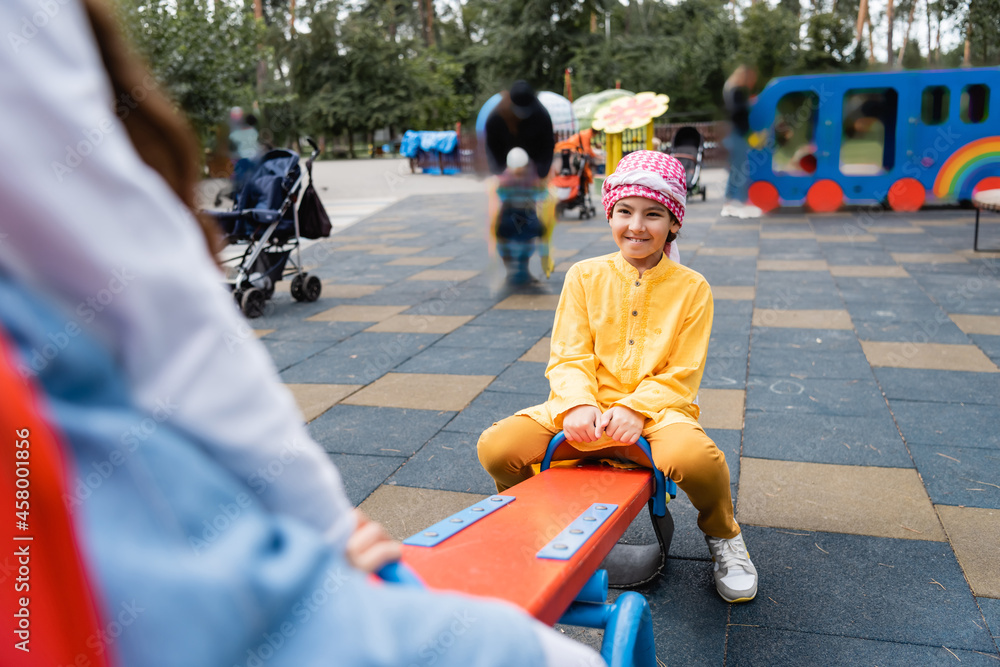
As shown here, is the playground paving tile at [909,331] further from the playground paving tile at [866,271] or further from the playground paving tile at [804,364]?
the playground paving tile at [866,271]

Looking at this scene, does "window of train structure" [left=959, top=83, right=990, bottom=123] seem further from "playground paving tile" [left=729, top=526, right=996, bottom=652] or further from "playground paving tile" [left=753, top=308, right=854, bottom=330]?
"playground paving tile" [left=729, top=526, right=996, bottom=652]

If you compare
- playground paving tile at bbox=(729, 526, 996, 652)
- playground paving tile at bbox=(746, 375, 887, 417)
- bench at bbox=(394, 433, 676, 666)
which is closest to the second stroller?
playground paving tile at bbox=(746, 375, 887, 417)

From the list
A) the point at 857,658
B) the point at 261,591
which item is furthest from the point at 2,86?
the point at 857,658

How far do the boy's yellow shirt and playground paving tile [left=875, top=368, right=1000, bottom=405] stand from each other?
7.10ft

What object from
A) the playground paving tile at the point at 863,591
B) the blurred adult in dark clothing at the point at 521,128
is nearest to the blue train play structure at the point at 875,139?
the blurred adult in dark clothing at the point at 521,128

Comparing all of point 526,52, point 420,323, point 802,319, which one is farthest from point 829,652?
point 526,52

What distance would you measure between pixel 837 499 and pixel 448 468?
1.48 metres

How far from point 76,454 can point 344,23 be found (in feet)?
130

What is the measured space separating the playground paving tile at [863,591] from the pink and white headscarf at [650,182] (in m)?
1.14

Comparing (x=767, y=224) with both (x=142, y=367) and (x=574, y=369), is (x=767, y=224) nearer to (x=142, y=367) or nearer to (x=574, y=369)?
(x=574, y=369)

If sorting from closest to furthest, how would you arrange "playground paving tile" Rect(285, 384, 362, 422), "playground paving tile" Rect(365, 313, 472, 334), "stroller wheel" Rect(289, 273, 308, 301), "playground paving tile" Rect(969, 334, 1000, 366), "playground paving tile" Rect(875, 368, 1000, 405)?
"playground paving tile" Rect(875, 368, 1000, 405) → "playground paving tile" Rect(285, 384, 362, 422) → "playground paving tile" Rect(969, 334, 1000, 366) → "playground paving tile" Rect(365, 313, 472, 334) → "stroller wheel" Rect(289, 273, 308, 301)

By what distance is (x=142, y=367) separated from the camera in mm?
714

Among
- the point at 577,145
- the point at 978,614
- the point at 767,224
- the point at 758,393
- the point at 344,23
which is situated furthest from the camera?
the point at 344,23

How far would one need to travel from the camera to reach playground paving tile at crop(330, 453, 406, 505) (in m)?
3.13
